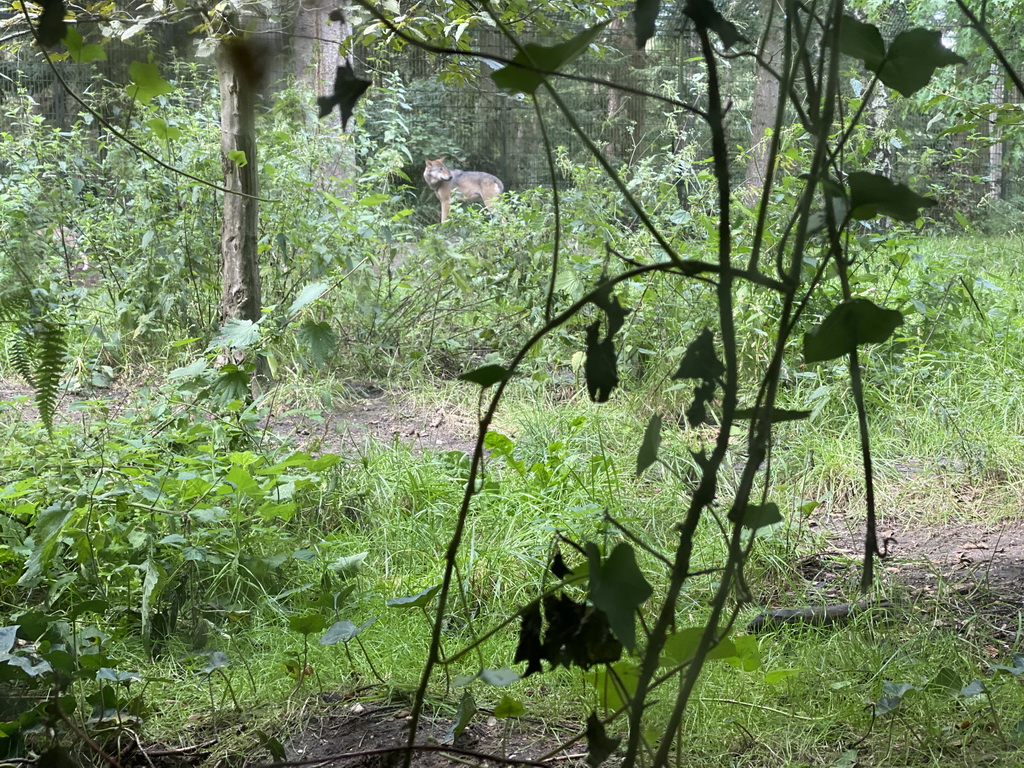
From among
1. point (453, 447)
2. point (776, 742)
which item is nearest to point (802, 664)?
point (776, 742)

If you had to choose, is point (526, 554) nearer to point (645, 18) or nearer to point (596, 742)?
point (596, 742)

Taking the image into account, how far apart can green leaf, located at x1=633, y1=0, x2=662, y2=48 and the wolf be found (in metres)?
6.72

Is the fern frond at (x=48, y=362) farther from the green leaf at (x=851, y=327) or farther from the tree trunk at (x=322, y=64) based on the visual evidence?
the tree trunk at (x=322, y=64)

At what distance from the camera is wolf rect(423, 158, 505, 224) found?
290 inches

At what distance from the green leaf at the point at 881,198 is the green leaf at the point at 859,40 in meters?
0.11

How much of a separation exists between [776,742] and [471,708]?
0.49 meters

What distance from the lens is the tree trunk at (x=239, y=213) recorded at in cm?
308

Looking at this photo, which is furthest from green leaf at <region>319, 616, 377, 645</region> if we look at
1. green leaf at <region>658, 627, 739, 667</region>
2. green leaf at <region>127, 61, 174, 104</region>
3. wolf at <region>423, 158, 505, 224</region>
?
wolf at <region>423, 158, 505, 224</region>

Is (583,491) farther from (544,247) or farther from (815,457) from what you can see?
(544,247)

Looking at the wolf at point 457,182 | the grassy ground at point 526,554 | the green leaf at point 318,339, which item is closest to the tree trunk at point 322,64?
the green leaf at point 318,339

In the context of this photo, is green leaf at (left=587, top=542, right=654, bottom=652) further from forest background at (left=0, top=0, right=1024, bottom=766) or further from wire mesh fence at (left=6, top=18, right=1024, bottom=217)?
wire mesh fence at (left=6, top=18, right=1024, bottom=217)

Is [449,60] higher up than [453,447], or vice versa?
[449,60]

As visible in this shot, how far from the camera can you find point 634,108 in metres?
6.39

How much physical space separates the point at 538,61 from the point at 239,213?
2.90 m
